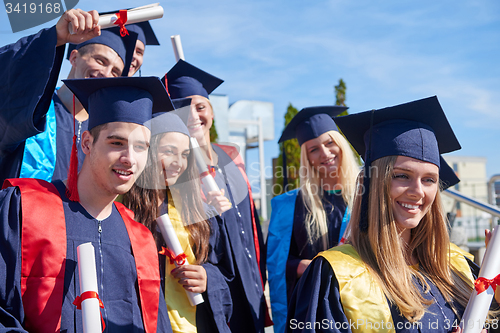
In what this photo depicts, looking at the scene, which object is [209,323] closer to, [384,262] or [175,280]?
[175,280]

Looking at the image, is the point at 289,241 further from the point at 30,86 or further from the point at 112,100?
the point at 30,86

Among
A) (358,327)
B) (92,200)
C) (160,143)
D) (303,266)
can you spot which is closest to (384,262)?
(358,327)

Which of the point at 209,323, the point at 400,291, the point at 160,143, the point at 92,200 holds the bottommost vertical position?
the point at 209,323

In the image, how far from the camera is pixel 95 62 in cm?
323

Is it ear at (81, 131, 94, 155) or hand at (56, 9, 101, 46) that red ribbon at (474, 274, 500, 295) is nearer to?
ear at (81, 131, 94, 155)

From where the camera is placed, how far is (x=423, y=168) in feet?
7.30

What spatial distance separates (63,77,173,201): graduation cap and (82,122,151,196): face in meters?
0.06

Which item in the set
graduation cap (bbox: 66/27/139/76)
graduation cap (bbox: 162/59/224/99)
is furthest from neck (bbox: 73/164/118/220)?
graduation cap (bbox: 162/59/224/99)

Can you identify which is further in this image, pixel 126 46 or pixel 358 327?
pixel 126 46

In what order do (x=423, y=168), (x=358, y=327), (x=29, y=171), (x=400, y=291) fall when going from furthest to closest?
(x=29, y=171), (x=423, y=168), (x=400, y=291), (x=358, y=327)

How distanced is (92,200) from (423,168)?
5.60 feet

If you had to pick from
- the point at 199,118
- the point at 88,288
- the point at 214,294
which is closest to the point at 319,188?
the point at 199,118

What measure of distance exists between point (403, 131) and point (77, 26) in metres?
1.79

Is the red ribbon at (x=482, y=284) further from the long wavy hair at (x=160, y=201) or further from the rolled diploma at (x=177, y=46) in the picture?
the rolled diploma at (x=177, y=46)
